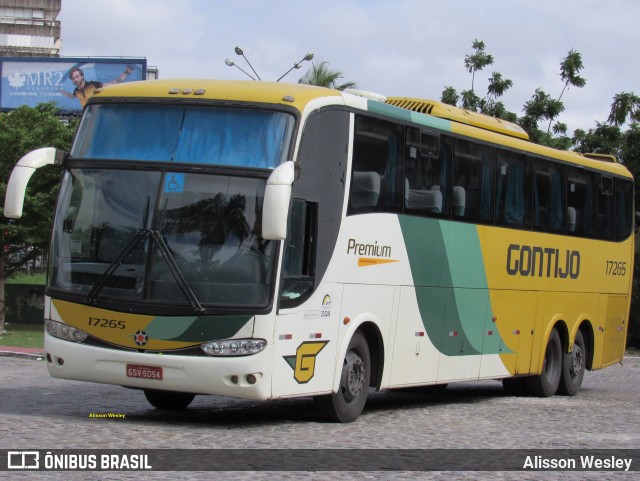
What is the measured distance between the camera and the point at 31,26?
102 m

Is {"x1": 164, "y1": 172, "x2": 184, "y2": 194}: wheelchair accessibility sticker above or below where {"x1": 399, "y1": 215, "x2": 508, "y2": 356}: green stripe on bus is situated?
above

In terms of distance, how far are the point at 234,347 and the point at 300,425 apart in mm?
1550

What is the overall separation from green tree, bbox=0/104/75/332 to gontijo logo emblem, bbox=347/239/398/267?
21737 mm

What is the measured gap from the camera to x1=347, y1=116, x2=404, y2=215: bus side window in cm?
1345

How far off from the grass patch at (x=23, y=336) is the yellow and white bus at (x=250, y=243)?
60.6ft

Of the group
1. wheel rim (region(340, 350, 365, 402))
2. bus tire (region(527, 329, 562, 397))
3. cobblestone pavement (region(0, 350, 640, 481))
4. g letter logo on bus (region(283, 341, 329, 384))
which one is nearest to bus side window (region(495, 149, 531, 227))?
bus tire (region(527, 329, 562, 397))

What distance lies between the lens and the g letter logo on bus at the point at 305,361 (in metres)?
12.2

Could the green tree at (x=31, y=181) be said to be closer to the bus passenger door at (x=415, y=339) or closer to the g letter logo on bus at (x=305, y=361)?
the bus passenger door at (x=415, y=339)

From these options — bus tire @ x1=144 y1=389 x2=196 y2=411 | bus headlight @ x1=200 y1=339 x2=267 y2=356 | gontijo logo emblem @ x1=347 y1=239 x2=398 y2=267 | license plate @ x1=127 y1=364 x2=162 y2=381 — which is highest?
gontijo logo emblem @ x1=347 y1=239 x2=398 y2=267

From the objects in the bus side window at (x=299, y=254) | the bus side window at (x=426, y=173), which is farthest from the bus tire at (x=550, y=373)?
the bus side window at (x=299, y=254)

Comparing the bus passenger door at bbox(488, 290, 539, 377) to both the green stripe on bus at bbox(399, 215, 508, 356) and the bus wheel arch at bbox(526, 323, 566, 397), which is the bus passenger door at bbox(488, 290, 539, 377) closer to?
the green stripe on bus at bbox(399, 215, 508, 356)

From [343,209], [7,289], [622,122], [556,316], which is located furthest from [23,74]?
[343,209]

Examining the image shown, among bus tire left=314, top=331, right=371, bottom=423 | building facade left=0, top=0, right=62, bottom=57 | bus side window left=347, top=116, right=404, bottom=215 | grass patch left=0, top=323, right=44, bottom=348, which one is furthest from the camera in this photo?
building facade left=0, top=0, right=62, bottom=57

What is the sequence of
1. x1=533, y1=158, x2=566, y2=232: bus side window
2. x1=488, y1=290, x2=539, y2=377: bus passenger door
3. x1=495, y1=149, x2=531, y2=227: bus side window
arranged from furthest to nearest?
x1=533, y1=158, x2=566, y2=232: bus side window → x1=488, y1=290, x2=539, y2=377: bus passenger door → x1=495, y1=149, x2=531, y2=227: bus side window
